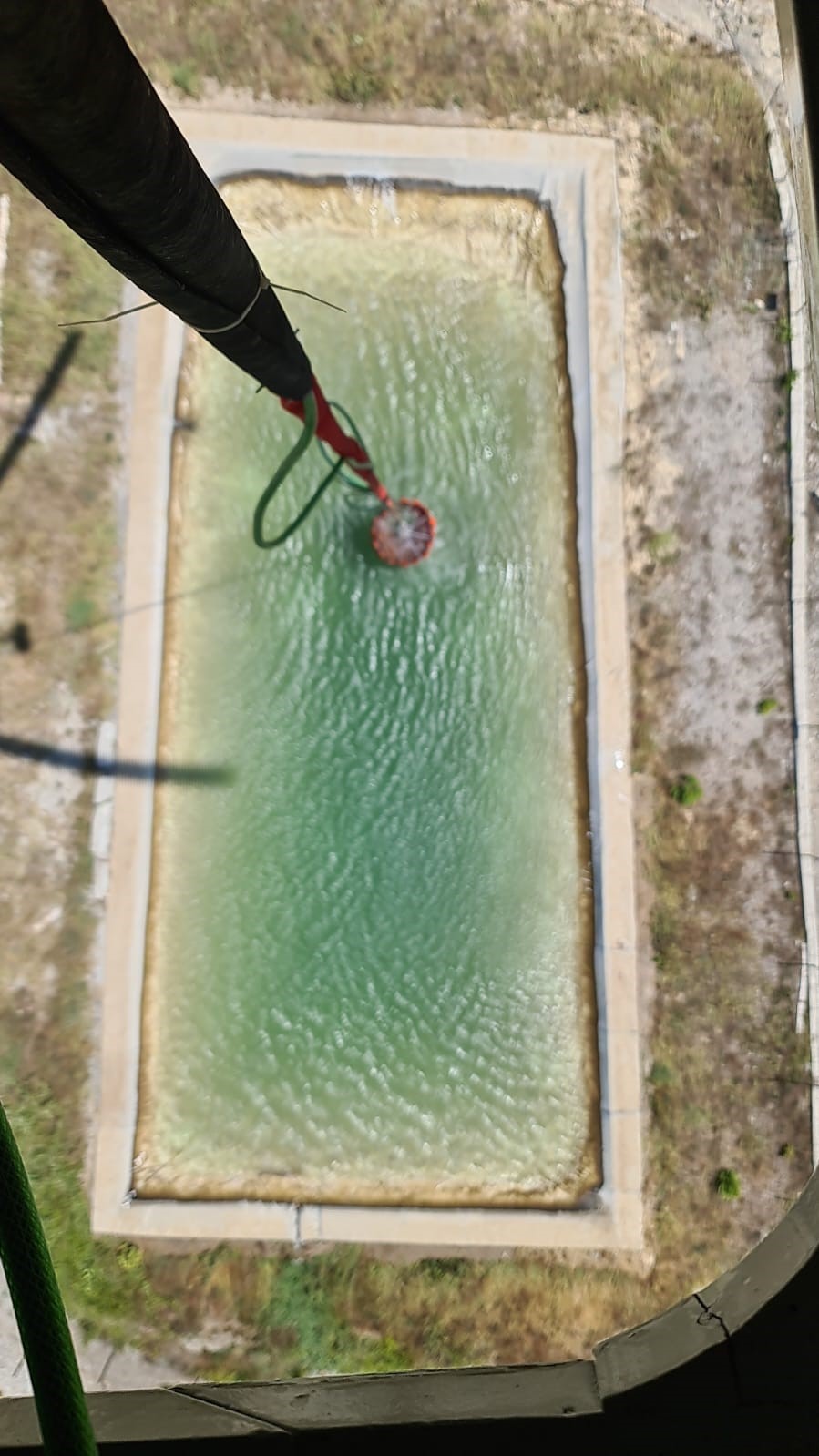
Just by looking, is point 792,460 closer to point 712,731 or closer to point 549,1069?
point 712,731

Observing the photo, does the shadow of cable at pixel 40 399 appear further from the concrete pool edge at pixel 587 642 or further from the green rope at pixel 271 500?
the green rope at pixel 271 500

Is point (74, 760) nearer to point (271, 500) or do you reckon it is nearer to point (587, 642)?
point (271, 500)

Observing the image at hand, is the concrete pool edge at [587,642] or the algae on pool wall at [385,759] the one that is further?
the algae on pool wall at [385,759]

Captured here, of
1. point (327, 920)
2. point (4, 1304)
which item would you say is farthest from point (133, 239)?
point (4, 1304)

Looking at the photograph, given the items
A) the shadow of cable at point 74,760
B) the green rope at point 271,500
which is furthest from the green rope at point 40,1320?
the green rope at point 271,500

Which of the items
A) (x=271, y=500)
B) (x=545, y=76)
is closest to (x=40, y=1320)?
(x=271, y=500)
